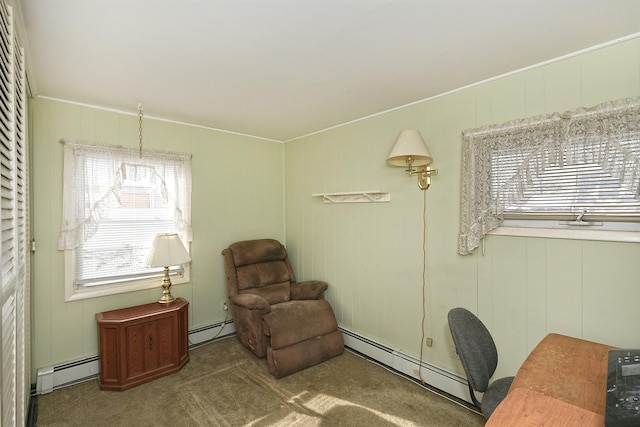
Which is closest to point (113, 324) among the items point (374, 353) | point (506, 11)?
point (374, 353)

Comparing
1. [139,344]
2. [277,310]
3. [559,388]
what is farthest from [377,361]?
[139,344]

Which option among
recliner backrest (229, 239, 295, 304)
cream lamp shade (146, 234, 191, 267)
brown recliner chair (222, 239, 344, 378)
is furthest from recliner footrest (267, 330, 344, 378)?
cream lamp shade (146, 234, 191, 267)

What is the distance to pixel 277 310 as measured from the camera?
289 centimetres

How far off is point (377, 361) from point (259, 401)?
118 cm

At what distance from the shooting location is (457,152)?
8.02ft

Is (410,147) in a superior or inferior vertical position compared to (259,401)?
superior

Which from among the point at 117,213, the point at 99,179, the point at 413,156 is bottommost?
the point at 117,213

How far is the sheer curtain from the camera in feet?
8.75

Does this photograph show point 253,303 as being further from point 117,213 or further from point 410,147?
point 410,147

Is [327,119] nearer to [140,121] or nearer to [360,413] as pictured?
[140,121]

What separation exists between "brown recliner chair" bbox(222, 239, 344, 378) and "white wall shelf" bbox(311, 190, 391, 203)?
2.94ft

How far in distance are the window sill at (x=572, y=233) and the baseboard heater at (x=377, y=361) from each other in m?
1.19

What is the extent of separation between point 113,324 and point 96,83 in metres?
1.89

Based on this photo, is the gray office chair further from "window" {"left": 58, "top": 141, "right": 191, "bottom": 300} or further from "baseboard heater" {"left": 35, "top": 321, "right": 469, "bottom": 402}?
"window" {"left": 58, "top": 141, "right": 191, "bottom": 300}
